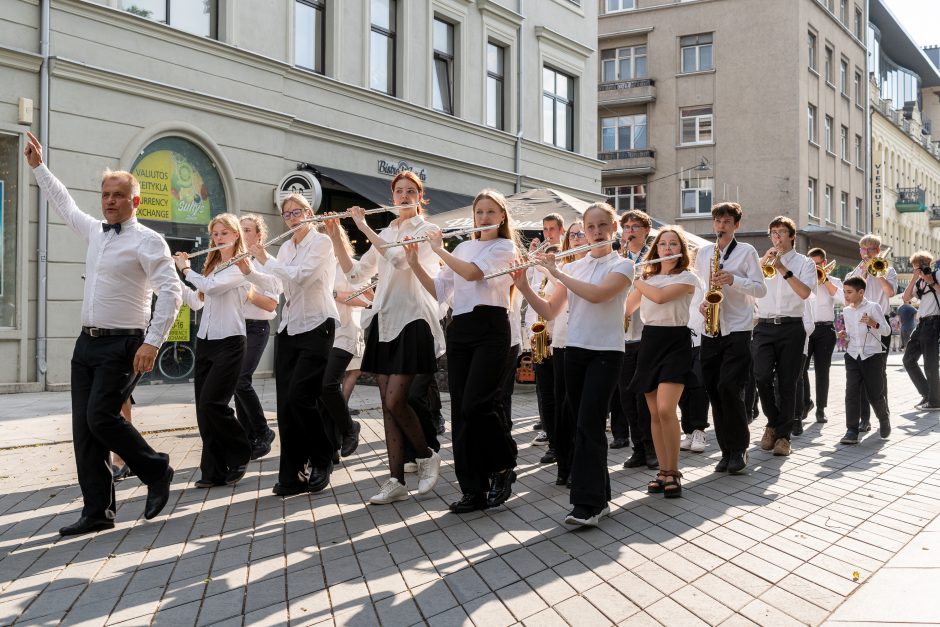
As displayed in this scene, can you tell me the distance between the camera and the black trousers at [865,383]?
834 centimetres

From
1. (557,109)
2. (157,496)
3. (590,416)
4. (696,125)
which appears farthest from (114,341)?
(696,125)

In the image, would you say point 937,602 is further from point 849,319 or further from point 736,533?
point 849,319

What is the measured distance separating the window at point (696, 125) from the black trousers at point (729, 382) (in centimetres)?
3483

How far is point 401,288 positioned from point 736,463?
2.92 m

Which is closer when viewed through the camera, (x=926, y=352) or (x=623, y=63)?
(x=926, y=352)

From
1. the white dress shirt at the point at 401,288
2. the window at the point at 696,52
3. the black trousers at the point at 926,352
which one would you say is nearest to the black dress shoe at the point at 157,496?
the white dress shirt at the point at 401,288

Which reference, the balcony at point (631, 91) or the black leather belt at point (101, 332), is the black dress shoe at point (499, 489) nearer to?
the black leather belt at point (101, 332)

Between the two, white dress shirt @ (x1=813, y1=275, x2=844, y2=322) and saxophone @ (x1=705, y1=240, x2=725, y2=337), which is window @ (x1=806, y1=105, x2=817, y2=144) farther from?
saxophone @ (x1=705, y1=240, x2=725, y2=337)

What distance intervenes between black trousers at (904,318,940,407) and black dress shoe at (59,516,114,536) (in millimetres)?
10017

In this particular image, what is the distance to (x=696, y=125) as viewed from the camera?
3962cm

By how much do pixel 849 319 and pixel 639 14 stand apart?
34.9 m

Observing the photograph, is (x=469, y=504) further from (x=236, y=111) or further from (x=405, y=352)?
(x=236, y=111)

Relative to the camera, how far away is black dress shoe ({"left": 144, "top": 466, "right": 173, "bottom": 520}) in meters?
5.04

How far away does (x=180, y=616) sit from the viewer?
3.52m
